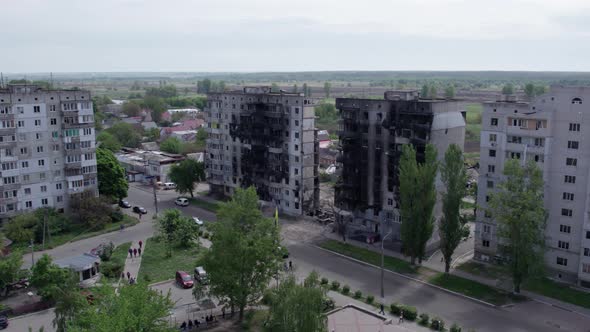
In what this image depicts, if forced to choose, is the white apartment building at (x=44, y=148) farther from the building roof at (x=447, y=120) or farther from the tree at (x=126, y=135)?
the tree at (x=126, y=135)

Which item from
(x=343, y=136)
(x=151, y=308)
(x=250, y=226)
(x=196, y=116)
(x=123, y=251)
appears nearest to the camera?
(x=151, y=308)

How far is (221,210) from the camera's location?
1735 inches

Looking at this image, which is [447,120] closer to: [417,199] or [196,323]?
[417,199]

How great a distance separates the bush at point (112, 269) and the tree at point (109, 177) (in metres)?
22.3

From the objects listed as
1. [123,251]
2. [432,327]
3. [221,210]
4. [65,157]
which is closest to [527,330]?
[432,327]

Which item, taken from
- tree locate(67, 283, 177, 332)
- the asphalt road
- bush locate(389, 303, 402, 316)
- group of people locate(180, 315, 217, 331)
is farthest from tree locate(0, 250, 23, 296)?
bush locate(389, 303, 402, 316)

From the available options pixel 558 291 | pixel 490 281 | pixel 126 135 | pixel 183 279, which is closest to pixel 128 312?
pixel 183 279

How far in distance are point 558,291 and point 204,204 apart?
54213 millimetres

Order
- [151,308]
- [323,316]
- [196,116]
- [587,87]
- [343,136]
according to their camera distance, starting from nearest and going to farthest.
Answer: [151,308] < [323,316] < [587,87] < [343,136] < [196,116]

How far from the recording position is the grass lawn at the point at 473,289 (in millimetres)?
50625

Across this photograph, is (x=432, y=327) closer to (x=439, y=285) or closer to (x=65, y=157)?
(x=439, y=285)

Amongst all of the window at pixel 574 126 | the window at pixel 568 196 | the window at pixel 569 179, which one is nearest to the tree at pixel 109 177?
the window at pixel 568 196

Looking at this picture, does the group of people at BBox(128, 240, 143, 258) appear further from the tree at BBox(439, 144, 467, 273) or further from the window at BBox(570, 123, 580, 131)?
the window at BBox(570, 123, 580, 131)

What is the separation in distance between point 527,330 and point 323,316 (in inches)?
845
